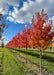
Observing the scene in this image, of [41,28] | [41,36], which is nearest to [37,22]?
[41,28]

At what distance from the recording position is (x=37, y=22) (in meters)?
7.12

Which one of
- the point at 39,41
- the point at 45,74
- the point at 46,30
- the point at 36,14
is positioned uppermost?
the point at 36,14

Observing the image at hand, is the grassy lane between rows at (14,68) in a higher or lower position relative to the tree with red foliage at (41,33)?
lower

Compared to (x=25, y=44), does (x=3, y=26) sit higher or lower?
higher

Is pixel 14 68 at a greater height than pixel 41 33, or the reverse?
pixel 41 33

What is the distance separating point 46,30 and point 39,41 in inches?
43.4

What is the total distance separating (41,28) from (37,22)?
64 centimetres

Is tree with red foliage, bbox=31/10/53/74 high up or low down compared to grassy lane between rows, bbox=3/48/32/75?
up

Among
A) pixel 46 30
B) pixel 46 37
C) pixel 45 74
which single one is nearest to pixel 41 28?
pixel 46 30

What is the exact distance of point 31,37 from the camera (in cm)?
738

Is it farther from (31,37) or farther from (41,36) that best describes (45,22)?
(31,37)

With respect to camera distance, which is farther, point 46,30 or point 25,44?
point 25,44

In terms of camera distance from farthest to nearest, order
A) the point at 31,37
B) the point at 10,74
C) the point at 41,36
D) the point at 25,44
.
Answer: the point at 25,44 < the point at 31,37 < the point at 41,36 < the point at 10,74

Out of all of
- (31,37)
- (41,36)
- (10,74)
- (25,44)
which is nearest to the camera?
(10,74)
